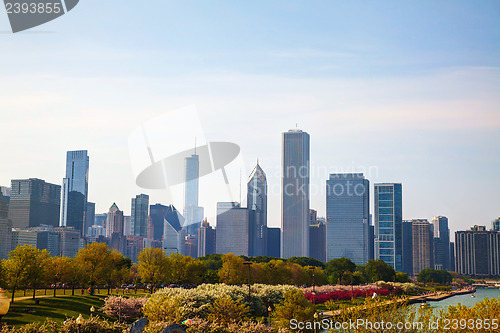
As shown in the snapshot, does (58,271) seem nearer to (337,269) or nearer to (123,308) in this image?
(123,308)

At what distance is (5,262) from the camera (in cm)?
7200

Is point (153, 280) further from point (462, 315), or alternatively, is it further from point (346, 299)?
point (462, 315)

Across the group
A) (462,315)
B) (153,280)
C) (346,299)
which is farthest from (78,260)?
(462,315)

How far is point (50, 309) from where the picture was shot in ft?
205

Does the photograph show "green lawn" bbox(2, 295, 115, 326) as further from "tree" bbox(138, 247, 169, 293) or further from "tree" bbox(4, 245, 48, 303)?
"tree" bbox(138, 247, 169, 293)

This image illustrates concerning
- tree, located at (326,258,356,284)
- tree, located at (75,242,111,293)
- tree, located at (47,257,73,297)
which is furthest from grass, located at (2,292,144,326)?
tree, located at (326,258,356,284)

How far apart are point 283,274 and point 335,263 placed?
48519 mm

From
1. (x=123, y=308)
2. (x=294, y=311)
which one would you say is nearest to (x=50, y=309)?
(x=123, y=308)

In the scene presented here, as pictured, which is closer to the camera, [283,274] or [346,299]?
[346,299]

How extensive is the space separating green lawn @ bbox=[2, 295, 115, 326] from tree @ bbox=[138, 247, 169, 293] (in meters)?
22.4

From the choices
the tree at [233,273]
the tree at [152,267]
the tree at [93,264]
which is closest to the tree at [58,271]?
the tree at [93,264]

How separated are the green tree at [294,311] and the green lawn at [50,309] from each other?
76.3 ft

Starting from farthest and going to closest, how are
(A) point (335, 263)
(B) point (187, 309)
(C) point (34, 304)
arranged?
(A) point (335, 263) → (C) point (34, 304) → (B) point (187, 309)

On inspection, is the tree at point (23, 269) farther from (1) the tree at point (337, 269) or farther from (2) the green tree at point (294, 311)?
(1) the tree at point (337, 269)
